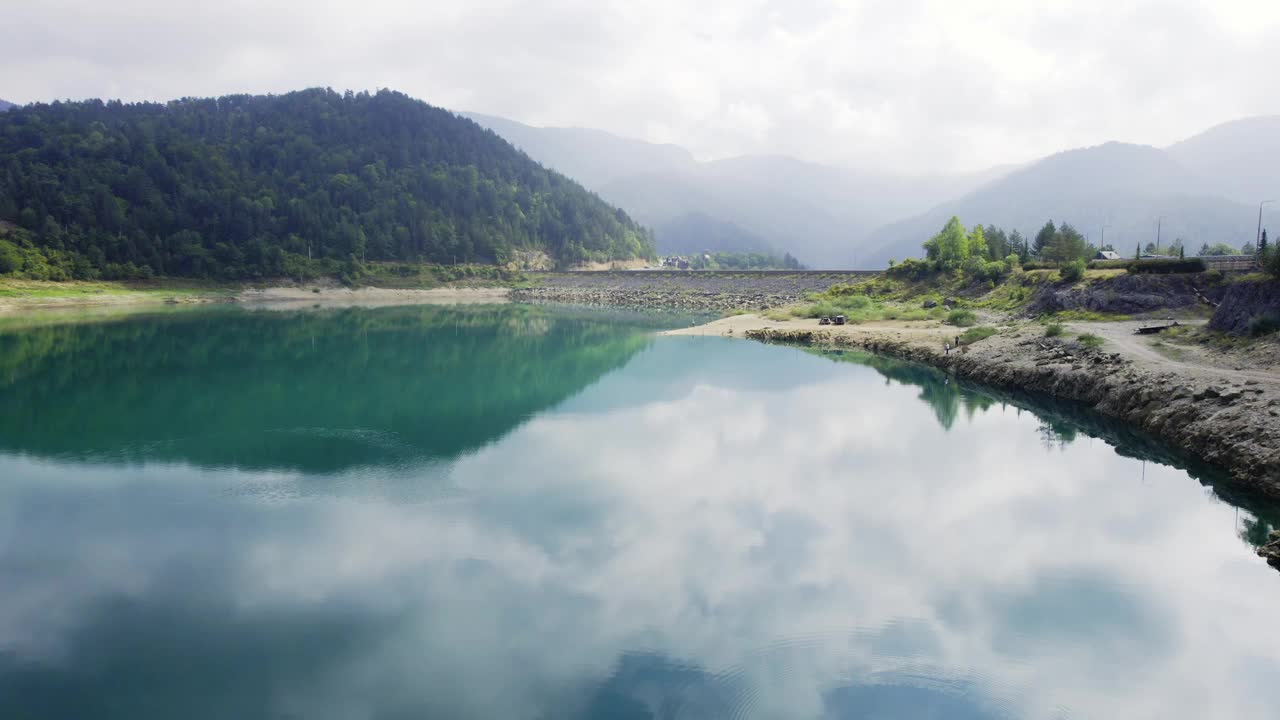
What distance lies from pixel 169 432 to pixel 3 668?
15371mm

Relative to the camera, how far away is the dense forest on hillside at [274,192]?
92.9 metres

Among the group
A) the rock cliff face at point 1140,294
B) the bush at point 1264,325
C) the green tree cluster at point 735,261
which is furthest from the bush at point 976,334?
the green tree cluster at point 735,261

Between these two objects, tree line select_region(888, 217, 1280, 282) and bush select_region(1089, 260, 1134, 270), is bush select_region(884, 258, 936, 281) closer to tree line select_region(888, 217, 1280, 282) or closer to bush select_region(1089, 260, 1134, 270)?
tree line select_region(888, 217, 1280, 282)

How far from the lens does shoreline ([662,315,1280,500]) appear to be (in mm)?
18719

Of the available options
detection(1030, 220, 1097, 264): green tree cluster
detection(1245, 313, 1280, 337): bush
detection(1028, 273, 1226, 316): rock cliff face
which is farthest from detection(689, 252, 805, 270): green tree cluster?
detection(1245, 313, 1280, 337): bush

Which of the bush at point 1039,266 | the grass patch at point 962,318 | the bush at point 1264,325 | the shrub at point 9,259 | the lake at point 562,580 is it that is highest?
the shrub at point 9,259

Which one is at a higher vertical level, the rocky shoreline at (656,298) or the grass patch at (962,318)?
the rocky shoreline at (656,298)

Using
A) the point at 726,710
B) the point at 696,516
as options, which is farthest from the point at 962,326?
the point at 726,710

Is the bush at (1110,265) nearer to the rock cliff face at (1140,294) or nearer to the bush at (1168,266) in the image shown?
the bush at (1168,266)

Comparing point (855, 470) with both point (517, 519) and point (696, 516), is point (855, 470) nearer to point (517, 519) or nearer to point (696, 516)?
point (696, 516)

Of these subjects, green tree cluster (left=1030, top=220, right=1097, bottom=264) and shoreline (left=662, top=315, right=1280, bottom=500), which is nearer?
shoreline (left=662, top=315, right=1280, bottom=500)

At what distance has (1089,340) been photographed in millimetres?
31641

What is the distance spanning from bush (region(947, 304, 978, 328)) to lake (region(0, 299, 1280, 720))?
22160 mm

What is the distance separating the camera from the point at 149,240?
9419 cm
